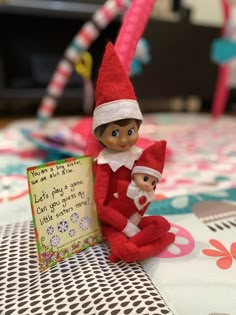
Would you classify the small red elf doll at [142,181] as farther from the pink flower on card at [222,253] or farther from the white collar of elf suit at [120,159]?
the pink flower on card at [222,253]

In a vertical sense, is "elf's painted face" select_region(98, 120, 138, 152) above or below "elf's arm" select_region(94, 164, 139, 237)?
above

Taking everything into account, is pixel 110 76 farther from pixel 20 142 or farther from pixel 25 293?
pixel 20 142

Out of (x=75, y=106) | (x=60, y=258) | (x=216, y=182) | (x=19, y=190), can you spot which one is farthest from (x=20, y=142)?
(x=75, y=106)

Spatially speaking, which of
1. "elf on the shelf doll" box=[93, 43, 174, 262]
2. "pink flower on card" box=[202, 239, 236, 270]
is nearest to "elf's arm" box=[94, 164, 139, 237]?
"elf on the shelf doll" box=[93, 43, 174, 262]

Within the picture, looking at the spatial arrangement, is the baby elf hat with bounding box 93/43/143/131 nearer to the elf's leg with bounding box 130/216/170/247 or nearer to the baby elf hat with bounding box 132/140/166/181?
the baby elf hat with bounding box 132/140/166/181

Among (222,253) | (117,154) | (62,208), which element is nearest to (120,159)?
(117,154)
